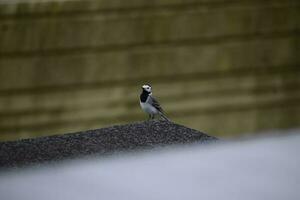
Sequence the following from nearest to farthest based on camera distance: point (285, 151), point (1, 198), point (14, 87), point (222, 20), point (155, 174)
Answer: point (1, 198)
point (155, 174)
point (285, 151)
point (14, 87)
point (222, 20)

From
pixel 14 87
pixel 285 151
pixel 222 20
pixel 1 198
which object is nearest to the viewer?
pixel 1 198

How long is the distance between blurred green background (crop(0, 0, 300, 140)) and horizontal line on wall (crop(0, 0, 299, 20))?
1 cm

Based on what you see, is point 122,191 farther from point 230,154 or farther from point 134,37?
point 134,37

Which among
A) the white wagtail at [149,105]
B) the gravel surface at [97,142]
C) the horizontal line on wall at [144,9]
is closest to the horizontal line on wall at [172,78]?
the horizontal line on wall at [144,9]

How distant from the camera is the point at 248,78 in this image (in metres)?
12.2

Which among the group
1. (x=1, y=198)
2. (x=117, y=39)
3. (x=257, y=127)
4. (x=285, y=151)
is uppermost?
(x=117, y=39)

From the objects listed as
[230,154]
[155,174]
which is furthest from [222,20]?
[155,174]

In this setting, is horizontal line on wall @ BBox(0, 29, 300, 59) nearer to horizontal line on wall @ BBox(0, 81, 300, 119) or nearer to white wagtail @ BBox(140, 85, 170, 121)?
horizontal line on wall @ BBox(0, 81, 300, 119)

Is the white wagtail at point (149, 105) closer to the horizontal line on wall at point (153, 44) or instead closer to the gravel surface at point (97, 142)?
the horizontal line on wall at point (153, 44)

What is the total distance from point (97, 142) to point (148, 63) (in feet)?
12.4


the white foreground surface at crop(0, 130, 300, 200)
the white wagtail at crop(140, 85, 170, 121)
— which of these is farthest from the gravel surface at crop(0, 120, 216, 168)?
the white wagtail at crop(140, 85, 170, 121)

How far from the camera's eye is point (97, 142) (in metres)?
7.92

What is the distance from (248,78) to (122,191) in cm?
671

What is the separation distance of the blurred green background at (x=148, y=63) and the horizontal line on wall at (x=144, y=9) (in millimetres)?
13
